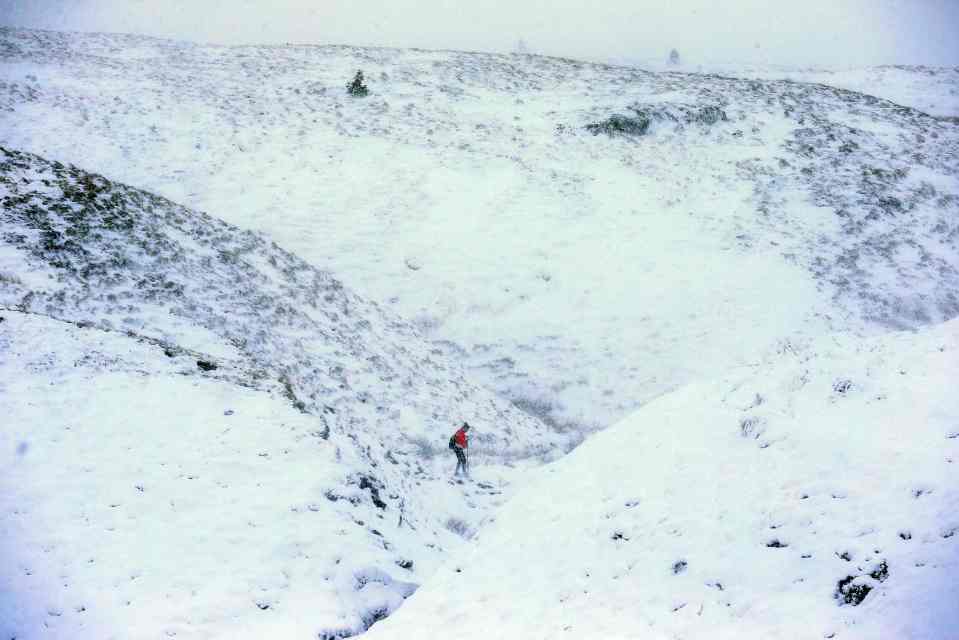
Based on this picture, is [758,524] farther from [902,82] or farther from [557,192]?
[902,82]

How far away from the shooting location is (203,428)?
1163 cm

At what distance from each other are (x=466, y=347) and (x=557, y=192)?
9195 millimetres

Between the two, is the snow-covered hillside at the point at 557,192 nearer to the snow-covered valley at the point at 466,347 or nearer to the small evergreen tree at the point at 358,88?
the snow-covered valley at the point at 466,347

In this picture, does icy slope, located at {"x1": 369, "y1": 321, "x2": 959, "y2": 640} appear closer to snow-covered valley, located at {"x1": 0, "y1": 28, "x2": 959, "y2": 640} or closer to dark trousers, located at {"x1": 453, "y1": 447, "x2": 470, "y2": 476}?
snow-covered valley, located at {"x1": 0, "y1": 28, "x2": 959, "y2": 640}

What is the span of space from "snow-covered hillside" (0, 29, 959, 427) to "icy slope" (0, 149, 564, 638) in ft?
12.0

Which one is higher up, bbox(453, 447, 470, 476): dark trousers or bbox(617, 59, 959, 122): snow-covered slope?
bbox(617, 59, 959, 122): snow-covered slope

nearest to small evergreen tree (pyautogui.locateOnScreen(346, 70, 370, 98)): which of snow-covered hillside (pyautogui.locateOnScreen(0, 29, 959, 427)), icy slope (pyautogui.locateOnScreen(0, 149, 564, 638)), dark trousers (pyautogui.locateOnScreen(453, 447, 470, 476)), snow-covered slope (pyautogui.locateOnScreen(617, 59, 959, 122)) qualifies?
snow-covered hillside (pyautogui.locateOnScreen(0, 29, 959, 427))

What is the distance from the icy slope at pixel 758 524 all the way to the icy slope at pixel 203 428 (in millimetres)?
1944

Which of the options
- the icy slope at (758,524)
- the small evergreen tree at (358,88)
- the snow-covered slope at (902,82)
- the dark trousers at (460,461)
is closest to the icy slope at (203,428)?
the dark trousers at (460,461)

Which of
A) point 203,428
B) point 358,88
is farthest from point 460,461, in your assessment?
point 358,88

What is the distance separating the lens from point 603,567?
870 centimetres

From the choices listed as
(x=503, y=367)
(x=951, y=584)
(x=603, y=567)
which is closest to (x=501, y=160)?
(x=503, y=367)

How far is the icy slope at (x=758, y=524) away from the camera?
659cm

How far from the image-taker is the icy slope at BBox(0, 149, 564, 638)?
895cm
